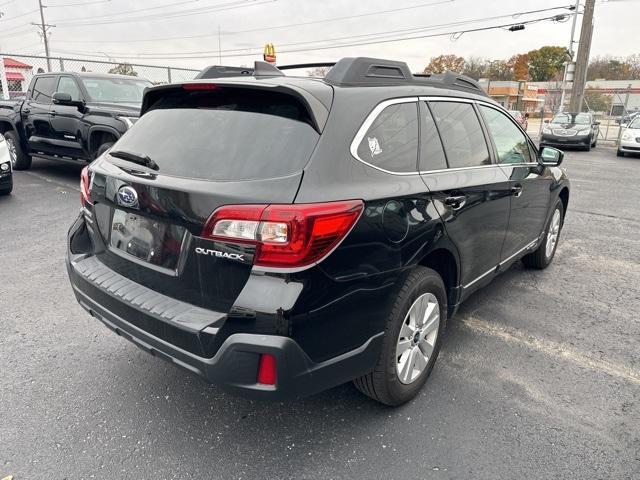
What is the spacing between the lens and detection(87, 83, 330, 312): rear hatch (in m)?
2.09

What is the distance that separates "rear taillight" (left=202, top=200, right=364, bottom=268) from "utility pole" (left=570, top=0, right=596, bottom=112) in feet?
78.8

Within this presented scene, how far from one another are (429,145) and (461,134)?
0.50 meters

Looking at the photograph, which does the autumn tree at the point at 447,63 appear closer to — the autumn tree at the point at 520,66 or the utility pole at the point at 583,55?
the autumn tree at the point at 520,66

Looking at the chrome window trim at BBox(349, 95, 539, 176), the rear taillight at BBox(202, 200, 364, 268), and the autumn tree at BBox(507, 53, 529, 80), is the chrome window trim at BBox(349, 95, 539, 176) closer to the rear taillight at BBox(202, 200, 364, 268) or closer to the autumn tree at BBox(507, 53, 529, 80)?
the rear taillight at BBox(202, 200, 364, 268)

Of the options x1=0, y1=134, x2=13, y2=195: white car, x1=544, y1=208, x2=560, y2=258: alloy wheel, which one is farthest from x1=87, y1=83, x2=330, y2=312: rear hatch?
x1=0, y1=134, x2=13, y2=195: white car

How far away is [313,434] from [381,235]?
1.12 m

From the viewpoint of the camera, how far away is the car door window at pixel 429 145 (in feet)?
9.10

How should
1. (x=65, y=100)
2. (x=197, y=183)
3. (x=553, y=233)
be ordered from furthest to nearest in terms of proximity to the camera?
(x=65, y=100) → (x=553, y=233) → (x=197, y=183)

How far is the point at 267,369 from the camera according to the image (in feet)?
6.70

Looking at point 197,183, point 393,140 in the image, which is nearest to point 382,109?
point 393,140

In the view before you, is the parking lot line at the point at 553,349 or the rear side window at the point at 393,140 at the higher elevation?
the rear side window at the point at 393,140

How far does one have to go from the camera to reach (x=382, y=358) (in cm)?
245

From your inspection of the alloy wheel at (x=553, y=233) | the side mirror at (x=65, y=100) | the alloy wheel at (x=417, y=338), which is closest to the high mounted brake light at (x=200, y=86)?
the alloy wheel at (x=417, y=338)

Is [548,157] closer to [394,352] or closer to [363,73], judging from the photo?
[363,73]
